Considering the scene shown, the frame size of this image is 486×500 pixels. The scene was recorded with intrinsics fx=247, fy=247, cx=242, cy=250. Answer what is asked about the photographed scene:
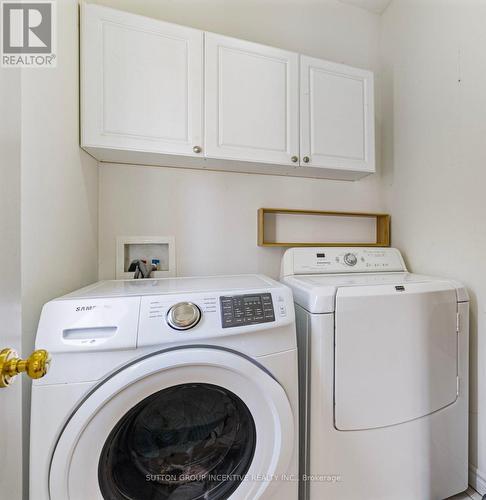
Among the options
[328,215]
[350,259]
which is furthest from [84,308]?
[328,215]

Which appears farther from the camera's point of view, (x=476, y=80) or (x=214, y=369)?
(x=476, y=80)

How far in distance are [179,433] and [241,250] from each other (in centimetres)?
93

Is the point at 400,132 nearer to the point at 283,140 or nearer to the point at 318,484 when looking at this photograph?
the point at 283,140

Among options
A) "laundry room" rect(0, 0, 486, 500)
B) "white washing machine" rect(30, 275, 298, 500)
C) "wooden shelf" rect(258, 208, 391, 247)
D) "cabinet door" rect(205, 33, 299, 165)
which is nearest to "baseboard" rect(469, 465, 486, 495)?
"laundry room" rect(0, 0, 486, 500)

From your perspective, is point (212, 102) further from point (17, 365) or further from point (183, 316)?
point (17, 365)

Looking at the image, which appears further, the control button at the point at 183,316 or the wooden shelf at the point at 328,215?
the wooden shelf at the point at 328,215

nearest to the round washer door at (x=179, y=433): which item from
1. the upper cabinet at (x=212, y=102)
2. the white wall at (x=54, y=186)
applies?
the white wall at (x=54, y=186)

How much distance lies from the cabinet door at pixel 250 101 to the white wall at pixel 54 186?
0.55 metres

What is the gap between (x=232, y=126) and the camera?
1201 mm

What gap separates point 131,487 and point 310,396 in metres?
0.64

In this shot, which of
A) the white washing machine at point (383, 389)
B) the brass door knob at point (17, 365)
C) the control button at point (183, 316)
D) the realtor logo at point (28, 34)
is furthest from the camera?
the white washing machine at point (383, 389)

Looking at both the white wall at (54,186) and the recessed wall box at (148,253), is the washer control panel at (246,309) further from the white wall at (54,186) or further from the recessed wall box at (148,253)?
the recessed wall box at (148,253)

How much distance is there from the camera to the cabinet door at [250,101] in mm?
1177

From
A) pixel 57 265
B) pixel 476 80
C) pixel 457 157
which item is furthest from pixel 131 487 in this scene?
pixel 476 80
